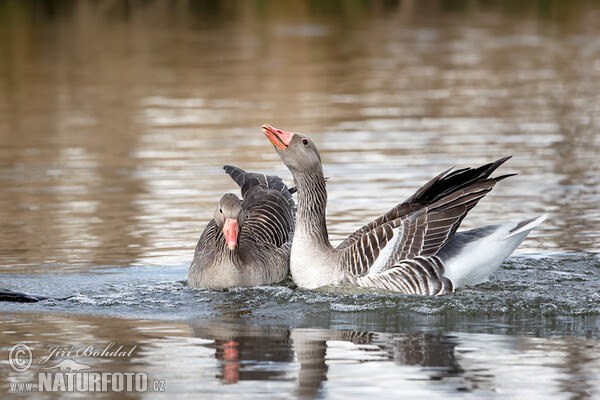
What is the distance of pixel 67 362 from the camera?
8570mm

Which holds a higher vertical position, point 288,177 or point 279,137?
point 288,177

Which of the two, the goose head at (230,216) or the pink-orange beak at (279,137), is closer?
the goose head at (230,216)

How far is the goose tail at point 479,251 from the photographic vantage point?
35.5 feet

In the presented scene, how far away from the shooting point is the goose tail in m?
10.8

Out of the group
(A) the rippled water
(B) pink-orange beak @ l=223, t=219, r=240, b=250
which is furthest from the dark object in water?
(B) pink-orange beak @ l=223, t=219, r=240, b=250

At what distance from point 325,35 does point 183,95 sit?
46.4 ft

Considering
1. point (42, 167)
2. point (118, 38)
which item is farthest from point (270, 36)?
point (42, 167)

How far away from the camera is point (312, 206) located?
11492 mm

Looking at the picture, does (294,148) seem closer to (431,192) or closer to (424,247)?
(431,192)

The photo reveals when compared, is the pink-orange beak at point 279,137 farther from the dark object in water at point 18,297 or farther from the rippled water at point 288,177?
the dark object in water at point 18,297

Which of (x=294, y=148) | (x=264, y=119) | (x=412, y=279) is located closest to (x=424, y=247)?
(x=412, y=279)

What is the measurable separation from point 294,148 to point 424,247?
A: 1.70m

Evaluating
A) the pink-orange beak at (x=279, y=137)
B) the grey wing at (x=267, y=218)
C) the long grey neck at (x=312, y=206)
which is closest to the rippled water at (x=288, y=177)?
the long grey neck at (x=312, y=206)

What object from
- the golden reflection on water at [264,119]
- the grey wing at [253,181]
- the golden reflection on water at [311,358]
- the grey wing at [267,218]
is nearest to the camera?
the golden reflection on water at [311,358]
